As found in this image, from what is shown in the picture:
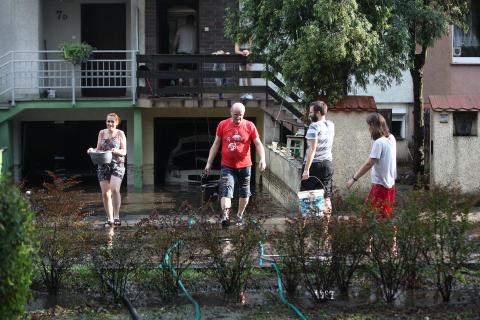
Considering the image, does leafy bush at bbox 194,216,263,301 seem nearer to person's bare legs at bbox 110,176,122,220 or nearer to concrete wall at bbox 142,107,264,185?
person's bare legs at bbox 110,176,122,220

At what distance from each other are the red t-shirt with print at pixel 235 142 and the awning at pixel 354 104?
2.68 meters

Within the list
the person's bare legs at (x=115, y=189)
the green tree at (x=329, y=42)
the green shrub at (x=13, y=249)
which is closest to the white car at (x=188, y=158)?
the green tree at (x=329, y=42)

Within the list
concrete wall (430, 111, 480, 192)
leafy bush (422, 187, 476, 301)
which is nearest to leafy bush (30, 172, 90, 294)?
leafy bush (422, 187, 476, 301)

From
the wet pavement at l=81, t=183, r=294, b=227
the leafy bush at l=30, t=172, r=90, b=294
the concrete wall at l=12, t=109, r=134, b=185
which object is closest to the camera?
the leafy bush at l=30, t=172, r=90, b=294

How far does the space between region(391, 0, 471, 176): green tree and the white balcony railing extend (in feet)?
18.9

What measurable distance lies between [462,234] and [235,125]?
431 cm

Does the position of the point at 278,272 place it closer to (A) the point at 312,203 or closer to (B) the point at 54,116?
(A) the point at 312,203

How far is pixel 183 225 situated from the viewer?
6.96m

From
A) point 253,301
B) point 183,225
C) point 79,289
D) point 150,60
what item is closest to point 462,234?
point 253,301

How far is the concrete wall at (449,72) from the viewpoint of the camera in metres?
18.4

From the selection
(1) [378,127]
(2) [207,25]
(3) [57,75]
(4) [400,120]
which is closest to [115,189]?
(1) [378,127]

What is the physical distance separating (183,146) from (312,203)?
1006 cm

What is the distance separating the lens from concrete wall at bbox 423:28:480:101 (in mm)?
18438

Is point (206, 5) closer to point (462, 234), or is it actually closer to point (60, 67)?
point (60, 67)
